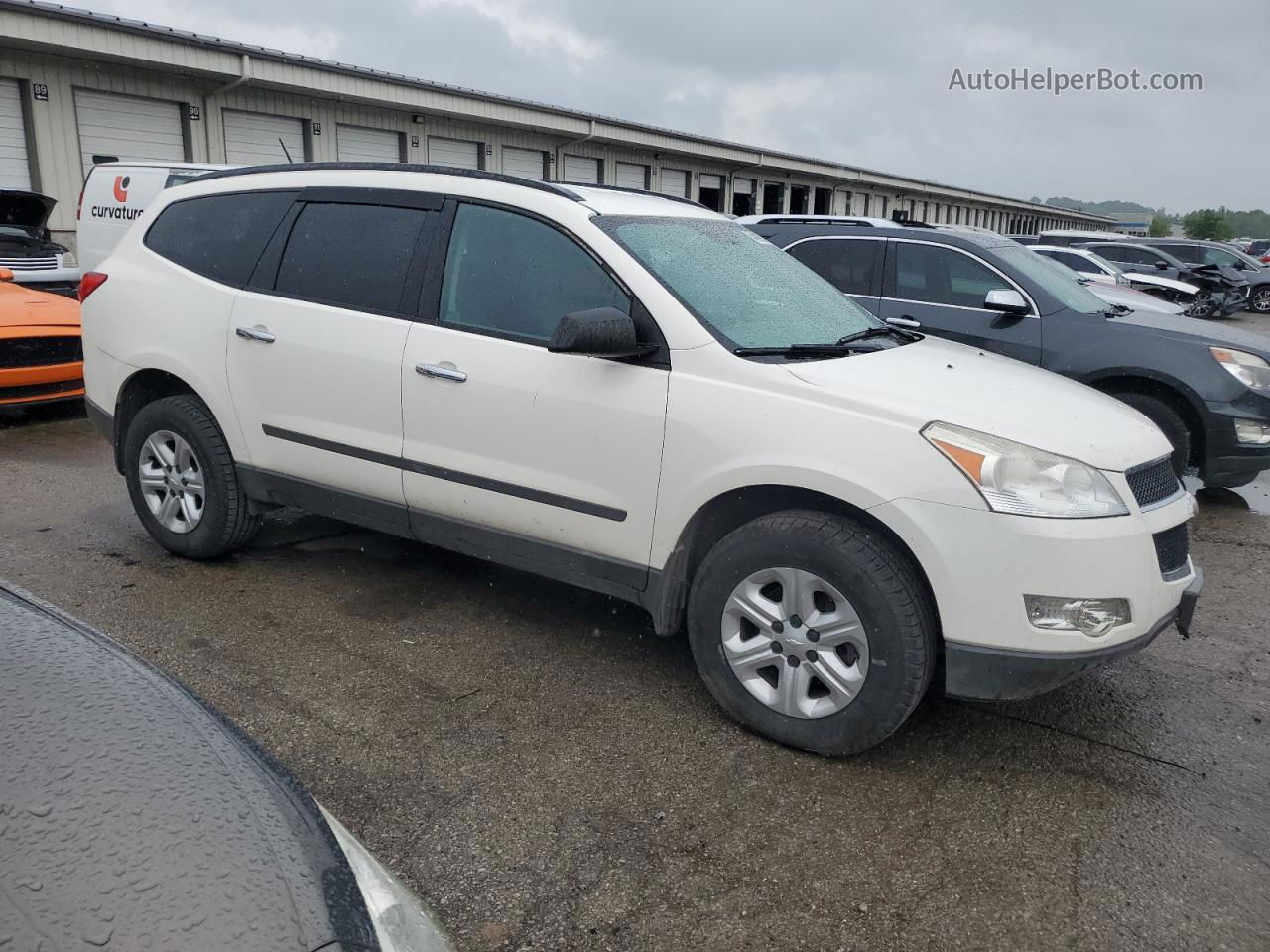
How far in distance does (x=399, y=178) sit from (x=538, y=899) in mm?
2931

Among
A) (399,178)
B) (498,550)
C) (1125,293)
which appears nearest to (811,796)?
(498,550)

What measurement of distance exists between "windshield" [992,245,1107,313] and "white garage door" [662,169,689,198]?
20587 mm

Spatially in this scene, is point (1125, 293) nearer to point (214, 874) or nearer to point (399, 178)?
point (399, 178)

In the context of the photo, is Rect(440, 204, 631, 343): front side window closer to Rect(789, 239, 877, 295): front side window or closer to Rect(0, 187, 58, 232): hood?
Rect(789, 239, 877, 295): front side window

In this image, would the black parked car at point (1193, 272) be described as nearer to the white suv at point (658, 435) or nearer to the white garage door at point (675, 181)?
the white garage door at point (675, 181)

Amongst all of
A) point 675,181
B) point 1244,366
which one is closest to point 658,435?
point 1244,366

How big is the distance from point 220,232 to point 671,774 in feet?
10.7

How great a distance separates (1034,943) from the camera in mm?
2389

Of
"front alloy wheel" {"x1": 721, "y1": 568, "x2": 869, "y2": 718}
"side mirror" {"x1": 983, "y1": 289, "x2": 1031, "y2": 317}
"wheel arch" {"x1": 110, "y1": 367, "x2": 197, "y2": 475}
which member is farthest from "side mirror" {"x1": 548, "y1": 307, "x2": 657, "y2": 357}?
"side mirror" {"x1": 983, "y1": 289, "x2": 1031, "y2": 317}

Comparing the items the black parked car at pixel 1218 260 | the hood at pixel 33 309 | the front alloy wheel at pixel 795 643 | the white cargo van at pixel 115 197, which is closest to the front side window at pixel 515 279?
the front alloy wheel at pixel 795 643

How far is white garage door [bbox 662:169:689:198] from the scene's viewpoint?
27.5 meters

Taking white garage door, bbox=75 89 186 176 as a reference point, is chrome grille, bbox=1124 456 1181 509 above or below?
below

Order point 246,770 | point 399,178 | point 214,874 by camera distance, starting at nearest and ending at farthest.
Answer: point 214,874 → point 246,770 → point 399,178

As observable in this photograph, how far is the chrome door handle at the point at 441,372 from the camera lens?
12.0 ft
